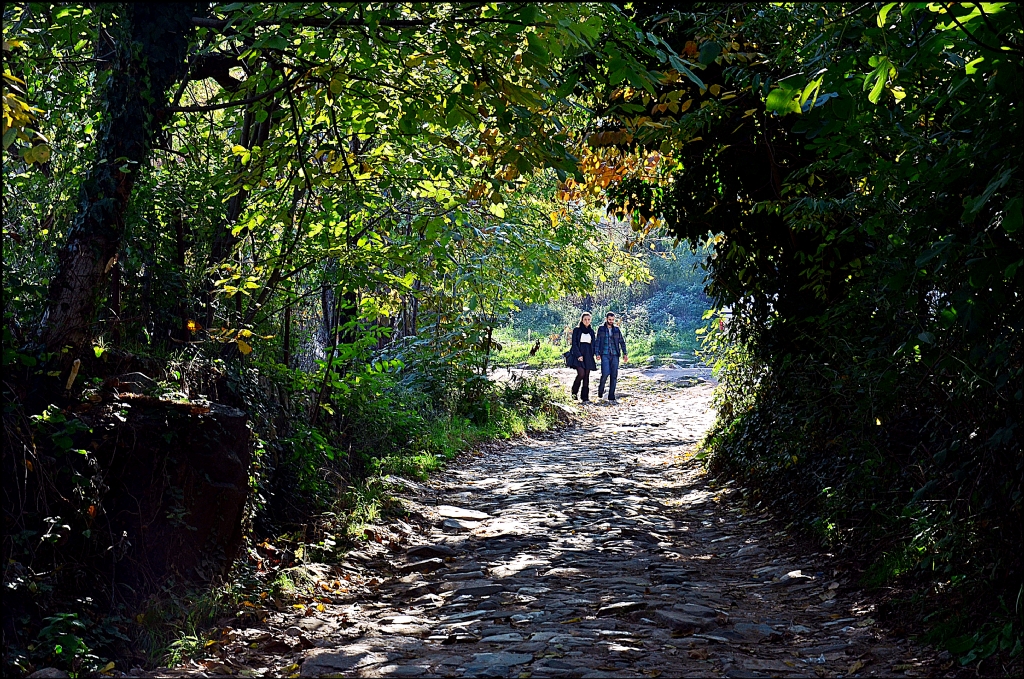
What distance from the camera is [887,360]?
17.2 ft

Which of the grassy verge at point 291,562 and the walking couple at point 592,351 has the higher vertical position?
the walking couple at point 592,351

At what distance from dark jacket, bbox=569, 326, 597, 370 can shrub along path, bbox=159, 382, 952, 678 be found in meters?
10.2

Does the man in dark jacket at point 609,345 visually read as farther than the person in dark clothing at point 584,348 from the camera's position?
Yes

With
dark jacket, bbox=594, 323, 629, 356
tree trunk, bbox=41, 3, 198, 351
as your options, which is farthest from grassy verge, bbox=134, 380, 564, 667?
dark jacket, bbox=594, 323, 629, 356

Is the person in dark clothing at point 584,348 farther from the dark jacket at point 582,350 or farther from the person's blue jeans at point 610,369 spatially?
the person's blue jeans at point 610,369

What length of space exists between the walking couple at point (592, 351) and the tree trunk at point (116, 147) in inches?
599

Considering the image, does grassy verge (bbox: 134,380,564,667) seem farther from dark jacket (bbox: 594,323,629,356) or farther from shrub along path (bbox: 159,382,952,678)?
dark jacket (bbox: 594,323,629,356)

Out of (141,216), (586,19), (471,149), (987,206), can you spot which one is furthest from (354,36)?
(471,149)

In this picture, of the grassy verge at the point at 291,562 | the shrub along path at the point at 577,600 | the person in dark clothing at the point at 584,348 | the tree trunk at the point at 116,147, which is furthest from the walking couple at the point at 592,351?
the tree trunk at the point at 116,147

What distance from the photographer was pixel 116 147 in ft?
18.0

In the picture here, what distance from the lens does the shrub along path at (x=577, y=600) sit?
4766 millimetres

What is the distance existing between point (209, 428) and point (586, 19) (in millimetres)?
3566

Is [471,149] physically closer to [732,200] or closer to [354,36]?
[732,200]

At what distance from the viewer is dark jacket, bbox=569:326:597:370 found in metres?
20.8
